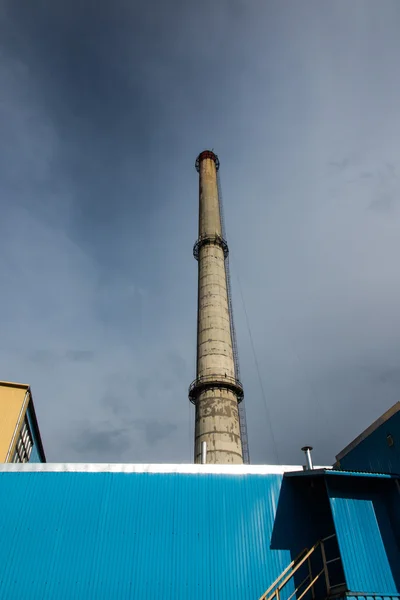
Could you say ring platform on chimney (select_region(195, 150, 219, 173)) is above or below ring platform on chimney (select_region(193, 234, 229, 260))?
above

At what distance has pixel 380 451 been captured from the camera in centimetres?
1410

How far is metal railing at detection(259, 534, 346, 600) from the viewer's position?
10703mm

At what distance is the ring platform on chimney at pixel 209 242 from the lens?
3192cm

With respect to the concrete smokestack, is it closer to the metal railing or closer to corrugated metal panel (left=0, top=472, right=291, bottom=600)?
corrugated metal panel (left=0, top=472, right=291, bottom=600)

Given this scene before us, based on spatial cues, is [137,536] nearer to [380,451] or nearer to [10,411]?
[380,451]

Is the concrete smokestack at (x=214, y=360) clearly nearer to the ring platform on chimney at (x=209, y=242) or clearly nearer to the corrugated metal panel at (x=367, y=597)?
the ring platform on chimney at (x=209, y=242)

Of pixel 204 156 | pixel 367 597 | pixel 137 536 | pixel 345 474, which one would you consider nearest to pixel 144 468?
pixel 137 536

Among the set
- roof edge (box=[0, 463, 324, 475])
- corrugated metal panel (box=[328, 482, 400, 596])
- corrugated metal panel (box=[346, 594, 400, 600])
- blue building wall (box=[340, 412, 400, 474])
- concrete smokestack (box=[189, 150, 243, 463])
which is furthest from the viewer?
concrete smokestack (box=[189, 150, 243, 463])

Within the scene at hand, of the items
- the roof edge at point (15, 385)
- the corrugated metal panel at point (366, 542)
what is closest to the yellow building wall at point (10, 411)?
the roof edge at point (15, 385)

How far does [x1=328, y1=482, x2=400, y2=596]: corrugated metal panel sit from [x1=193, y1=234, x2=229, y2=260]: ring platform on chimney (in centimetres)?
2304

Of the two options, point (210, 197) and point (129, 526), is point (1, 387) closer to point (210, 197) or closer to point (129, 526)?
point (129, 526)

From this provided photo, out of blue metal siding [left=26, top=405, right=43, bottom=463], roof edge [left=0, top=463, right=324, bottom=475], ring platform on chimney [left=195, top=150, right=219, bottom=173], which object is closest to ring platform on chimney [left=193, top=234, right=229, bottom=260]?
ring platform on chimney [left=195, top=150, right=219, bottom=173]

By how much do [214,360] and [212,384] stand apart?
173 centimetres

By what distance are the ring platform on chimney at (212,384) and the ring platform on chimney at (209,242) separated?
11.7m
